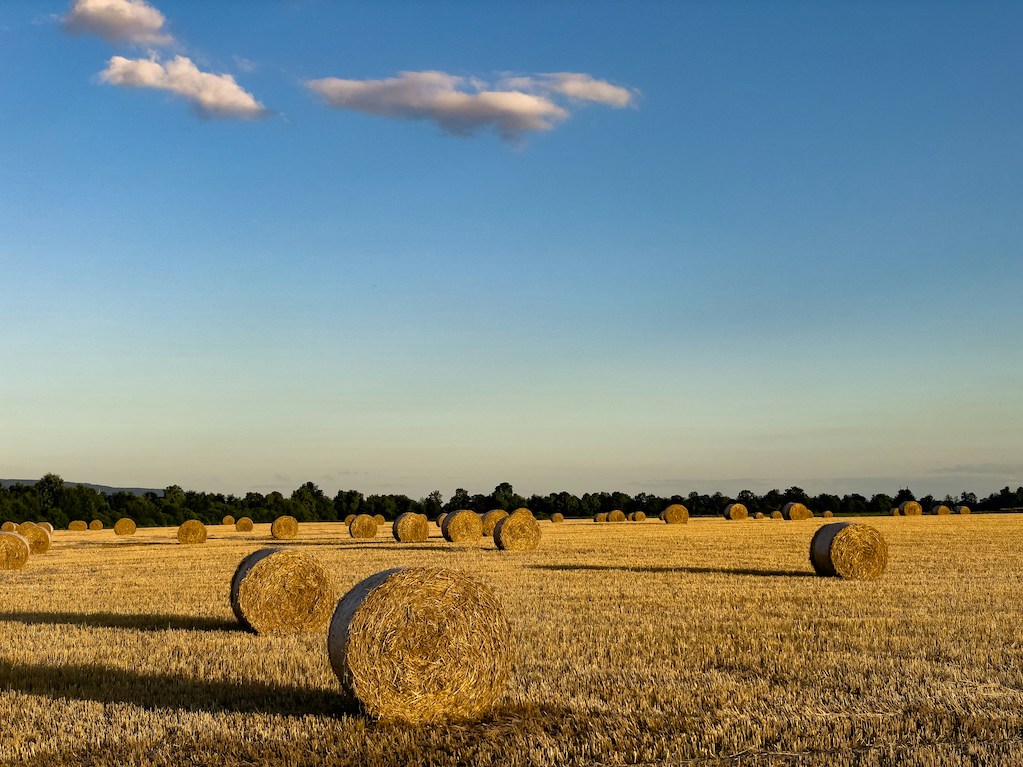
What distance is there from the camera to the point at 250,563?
1416 centimetres

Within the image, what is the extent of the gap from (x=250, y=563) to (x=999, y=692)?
969cm

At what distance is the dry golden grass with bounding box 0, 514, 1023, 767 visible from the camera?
7.09m

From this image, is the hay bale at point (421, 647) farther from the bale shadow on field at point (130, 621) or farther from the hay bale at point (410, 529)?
the hay bale at point (410, 529)

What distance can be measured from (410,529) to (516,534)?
711cm

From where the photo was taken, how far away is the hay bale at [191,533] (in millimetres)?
38969

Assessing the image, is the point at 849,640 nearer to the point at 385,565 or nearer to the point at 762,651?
the point at 762,651

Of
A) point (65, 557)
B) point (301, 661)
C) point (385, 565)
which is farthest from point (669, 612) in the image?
point (65, 557)

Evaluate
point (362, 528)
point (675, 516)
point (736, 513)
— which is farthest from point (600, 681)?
point (736, 513)

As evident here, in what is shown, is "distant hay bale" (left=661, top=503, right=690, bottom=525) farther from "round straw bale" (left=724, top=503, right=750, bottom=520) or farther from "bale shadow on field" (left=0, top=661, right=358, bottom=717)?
"bale shadow on field" (left=0, top=661, right=358, bottom=717)

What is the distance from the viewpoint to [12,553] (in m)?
25.8

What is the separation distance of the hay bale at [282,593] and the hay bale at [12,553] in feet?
47.7

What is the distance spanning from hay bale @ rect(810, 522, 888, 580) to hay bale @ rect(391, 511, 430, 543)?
17.2 m

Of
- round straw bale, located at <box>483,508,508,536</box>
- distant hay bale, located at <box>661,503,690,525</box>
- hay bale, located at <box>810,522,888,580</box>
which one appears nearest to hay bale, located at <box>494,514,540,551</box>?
round straw bale, located at <box>483,508,508,536</box>

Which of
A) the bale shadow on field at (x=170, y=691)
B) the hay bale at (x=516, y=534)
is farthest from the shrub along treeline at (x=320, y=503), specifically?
the bale shadow on field at (x=170, y=691)
